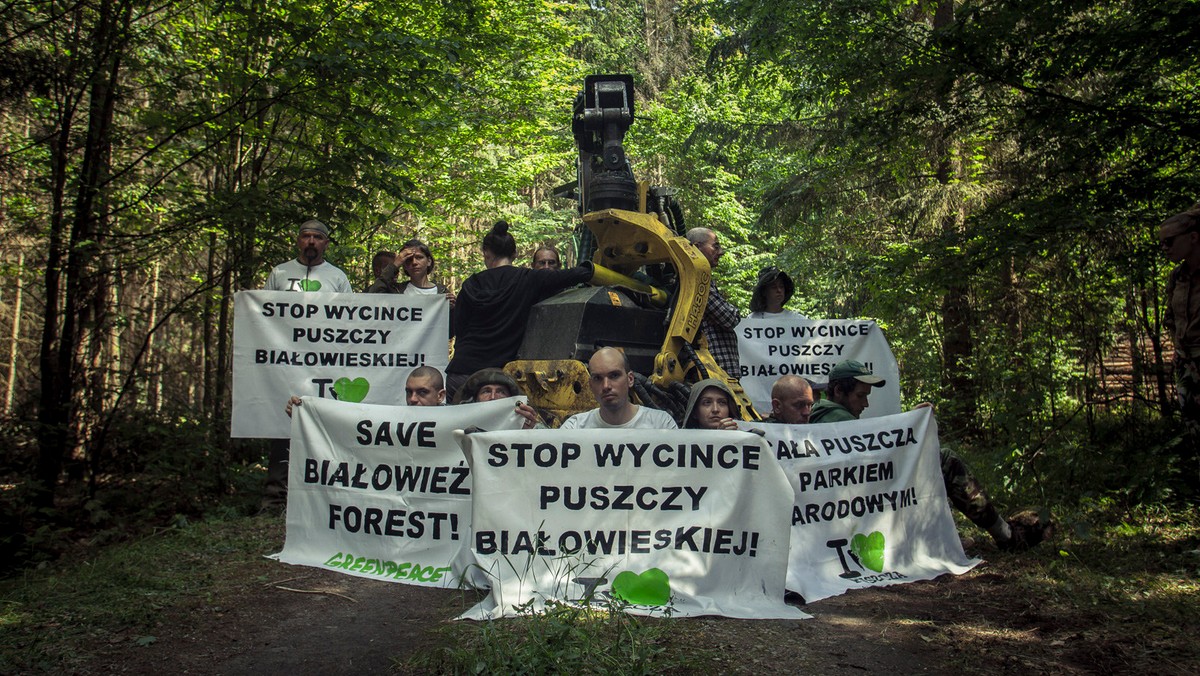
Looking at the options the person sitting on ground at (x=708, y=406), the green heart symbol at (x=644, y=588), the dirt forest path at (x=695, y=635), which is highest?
the person sitting on ground at (x=708, y=406)

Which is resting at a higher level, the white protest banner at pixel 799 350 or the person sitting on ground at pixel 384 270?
the person sitting on ground at pixel 384 270

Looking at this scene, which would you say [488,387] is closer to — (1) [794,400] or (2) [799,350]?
(1) [794,400]

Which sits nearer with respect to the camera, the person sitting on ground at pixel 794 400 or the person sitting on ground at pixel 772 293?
the person sitting on ground at pixel 794 400

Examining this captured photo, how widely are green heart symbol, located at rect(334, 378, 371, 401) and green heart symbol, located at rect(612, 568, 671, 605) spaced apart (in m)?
3.90

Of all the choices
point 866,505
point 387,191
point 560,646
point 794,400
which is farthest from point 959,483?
point 387,191

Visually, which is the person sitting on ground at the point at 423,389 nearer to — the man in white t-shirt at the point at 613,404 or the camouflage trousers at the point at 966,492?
the man in white t-shirt at the point at 613,404

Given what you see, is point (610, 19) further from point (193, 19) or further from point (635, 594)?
point (635, 594)

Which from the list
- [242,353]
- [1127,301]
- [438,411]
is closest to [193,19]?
[242,353]

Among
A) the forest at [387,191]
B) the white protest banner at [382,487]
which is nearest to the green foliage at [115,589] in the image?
the white protest banner at [382,487]

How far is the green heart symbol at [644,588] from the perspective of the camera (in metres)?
4.50

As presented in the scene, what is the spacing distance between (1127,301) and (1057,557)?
4.52m

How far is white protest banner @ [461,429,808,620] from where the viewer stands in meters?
4.55

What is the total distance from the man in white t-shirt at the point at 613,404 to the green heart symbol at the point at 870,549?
1443 mm

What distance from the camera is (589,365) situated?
5.31 metres
